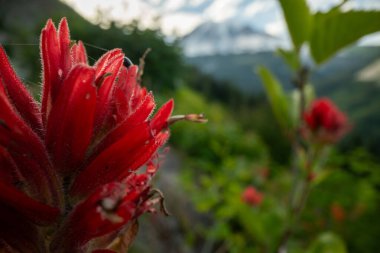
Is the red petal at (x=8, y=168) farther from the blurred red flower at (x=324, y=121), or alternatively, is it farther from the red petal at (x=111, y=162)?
the blurred red flower at (x=324, y=121)

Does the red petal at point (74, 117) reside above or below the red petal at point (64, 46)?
below

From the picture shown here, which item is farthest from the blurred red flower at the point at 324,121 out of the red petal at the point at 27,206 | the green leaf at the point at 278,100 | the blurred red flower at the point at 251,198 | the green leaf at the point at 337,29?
the red petal at the point at 27,206

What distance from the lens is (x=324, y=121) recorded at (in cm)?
225

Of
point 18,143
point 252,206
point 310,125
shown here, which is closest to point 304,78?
point 310,125

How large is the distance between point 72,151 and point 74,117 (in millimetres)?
55

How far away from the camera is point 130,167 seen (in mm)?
567

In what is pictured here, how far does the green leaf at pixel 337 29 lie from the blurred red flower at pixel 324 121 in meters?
0.70

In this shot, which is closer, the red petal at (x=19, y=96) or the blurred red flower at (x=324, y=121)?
the red petal at (x=19, y=96)

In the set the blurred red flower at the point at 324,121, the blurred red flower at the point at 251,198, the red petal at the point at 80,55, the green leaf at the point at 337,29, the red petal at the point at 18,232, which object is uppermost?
the red petal at the point at 80,55

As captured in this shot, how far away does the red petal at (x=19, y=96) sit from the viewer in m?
0.56

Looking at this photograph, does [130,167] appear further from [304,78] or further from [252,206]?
[252,206]

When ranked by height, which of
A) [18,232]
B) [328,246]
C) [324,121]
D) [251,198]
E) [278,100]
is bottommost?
[251,198]

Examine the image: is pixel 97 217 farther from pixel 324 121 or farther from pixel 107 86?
pixel 324 121

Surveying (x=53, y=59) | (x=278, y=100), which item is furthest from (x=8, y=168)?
(x=278, y=100)
